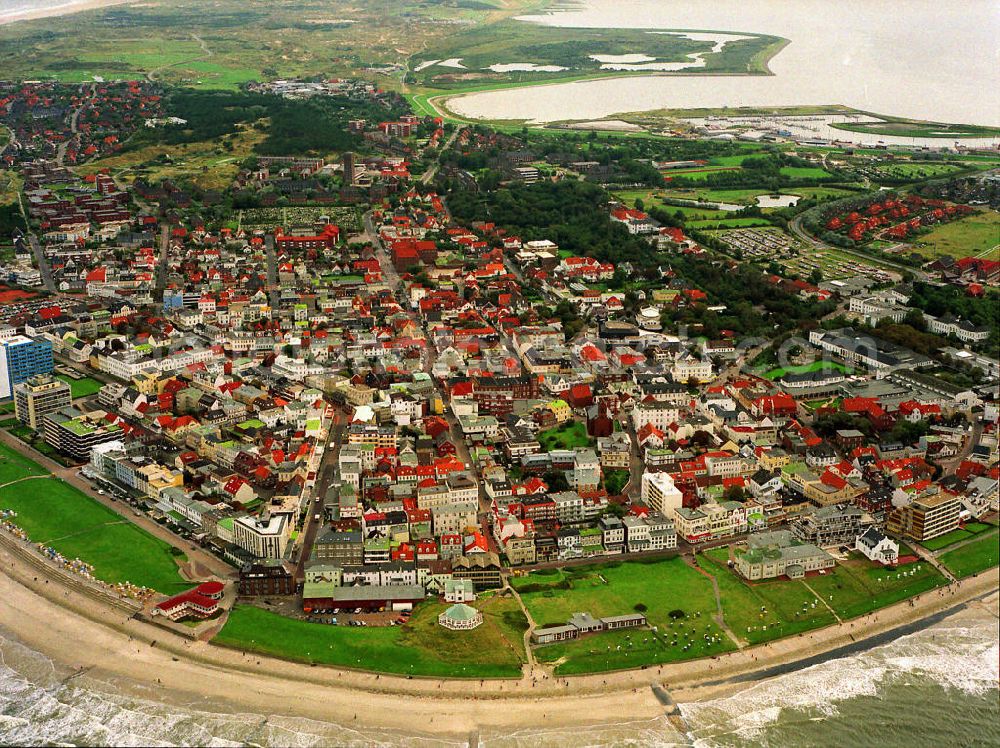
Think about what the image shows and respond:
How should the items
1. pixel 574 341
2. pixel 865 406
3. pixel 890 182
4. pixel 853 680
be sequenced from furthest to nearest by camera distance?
pixel 890 182 → pixel 574 341 → pixel 865 406 → pixel 853 680

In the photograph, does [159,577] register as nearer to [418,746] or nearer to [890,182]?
[418,746]

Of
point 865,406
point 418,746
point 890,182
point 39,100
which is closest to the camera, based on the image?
point 418,746

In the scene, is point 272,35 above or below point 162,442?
above

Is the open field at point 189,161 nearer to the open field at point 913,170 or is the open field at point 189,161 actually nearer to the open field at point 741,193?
the open field at point 741,193

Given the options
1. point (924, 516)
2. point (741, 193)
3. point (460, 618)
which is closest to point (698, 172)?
point (741, 193)

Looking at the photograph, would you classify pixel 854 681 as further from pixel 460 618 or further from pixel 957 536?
pixel 460 618

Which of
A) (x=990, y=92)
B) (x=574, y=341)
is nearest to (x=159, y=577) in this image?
(x=574, y=341)

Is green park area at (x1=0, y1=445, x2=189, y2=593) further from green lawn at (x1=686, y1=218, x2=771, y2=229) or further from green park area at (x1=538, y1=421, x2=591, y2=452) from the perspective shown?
green lawn at (x1=686, y1=218, x2=771, y2=229)

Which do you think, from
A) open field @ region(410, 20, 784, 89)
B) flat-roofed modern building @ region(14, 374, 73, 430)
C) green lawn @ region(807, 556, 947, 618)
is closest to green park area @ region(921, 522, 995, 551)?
green lawn @ region(807, 556, 947, 618)
